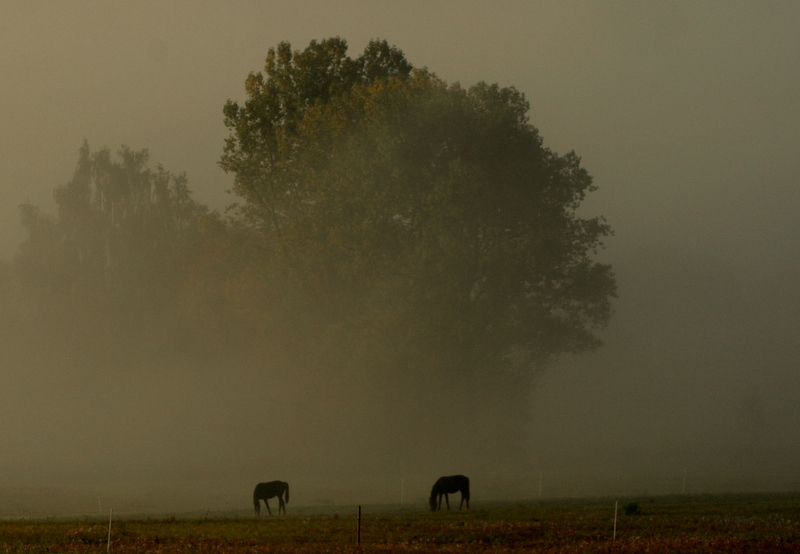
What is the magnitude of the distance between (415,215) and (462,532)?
36817mm

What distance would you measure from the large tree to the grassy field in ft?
83.7

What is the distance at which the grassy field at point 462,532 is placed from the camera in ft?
81.9

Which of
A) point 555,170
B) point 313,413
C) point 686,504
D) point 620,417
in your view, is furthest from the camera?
point 620,417

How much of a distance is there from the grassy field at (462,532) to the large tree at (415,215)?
25510mm

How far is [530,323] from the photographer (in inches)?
2569

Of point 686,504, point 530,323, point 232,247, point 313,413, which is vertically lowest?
point 686,504

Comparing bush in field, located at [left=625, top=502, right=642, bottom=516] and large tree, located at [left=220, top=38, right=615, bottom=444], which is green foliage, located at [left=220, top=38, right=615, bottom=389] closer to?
large tree, located at [left=220, top=38, right=615, bottom=444]

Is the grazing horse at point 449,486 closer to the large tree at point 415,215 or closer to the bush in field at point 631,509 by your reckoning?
the bush in field at point 631,509

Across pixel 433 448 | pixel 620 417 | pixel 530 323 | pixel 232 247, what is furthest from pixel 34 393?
pixel 620 417

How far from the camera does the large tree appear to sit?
198 feet

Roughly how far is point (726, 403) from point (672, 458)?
6696 centimetres

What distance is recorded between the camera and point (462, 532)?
93.1ft

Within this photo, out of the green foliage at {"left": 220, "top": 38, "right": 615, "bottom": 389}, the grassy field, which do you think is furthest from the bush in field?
the green foliage at {"left": 220, "top": 38, "right": 615, "bottom": 389}

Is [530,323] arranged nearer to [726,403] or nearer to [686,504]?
[686,504]
